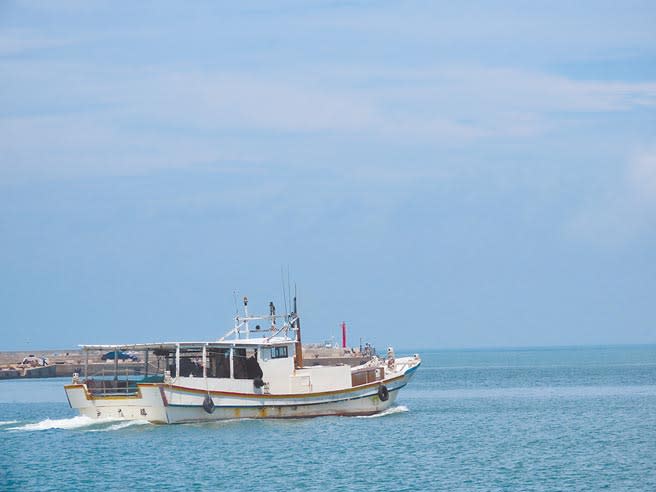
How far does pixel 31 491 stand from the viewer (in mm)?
31578

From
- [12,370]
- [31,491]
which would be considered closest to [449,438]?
[31,491]

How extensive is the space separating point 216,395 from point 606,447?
14809 millimetres

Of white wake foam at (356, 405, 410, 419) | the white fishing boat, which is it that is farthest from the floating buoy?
white wake foam at (356, 405, 410, 419)

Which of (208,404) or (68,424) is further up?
(208,404)

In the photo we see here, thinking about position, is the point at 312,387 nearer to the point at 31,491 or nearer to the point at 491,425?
the point at 491,425

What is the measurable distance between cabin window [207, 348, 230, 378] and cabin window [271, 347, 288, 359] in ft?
6.03

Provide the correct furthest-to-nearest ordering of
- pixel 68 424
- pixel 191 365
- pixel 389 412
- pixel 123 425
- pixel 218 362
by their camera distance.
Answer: pixel 389 412 < pixel 68 424 < pixel 218 362 < pixel 191 365 < pixel 123 425

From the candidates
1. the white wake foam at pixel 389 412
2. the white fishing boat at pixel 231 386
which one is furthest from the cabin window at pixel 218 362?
the white wake foam at pixel 389 412

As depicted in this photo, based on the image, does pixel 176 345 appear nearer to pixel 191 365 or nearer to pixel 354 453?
pixel 191 365

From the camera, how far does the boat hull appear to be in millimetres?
42750

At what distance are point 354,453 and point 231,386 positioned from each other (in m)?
7.86

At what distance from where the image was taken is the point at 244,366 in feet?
147

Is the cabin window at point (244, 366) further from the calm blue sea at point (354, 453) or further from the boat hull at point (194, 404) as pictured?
the calm blue sea at point (354, 453)

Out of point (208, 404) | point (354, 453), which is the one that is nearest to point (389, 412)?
point (208, 404)
